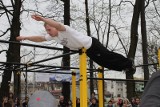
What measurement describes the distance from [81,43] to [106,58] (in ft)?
1.91

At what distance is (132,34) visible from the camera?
57.7ft

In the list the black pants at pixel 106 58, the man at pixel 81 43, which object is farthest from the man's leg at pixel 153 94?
the black pants at pixel 106 58

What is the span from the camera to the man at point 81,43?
4.20 m

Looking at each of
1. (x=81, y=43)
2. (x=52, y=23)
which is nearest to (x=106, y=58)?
(x=81, y=43)

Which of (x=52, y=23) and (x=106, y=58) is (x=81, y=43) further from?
(x=106, y=58)

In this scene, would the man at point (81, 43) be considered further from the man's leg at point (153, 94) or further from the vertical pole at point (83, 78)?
the man's leg at point (153, 94)

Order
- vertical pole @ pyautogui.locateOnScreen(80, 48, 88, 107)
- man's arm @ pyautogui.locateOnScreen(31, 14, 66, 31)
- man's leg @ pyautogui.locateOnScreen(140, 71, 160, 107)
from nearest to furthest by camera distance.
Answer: man's leg @ pyautogui.locateOnScreen(140, 71, 160, 107), man's arm @ pyautogui.locateOnScreen(31, 14, 66, 31), vertical pole @ pyautogui.locateOnScreen(80, 48, 88, 107)

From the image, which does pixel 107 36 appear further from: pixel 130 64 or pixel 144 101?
pixel 144 101

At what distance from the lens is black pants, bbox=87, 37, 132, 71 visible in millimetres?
4527

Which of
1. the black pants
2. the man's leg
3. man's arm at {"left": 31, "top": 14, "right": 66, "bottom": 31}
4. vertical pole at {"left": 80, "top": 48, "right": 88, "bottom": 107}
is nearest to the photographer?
the man's leg

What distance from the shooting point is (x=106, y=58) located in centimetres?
464

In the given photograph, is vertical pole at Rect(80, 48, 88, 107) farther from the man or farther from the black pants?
the black pants

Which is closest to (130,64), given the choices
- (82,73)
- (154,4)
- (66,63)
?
(82,73)

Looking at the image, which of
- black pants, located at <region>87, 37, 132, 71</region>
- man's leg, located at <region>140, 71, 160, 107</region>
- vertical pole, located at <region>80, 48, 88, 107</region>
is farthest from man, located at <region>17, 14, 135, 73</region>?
man's leg, located at <region>140, 71, 160, 107</region>
